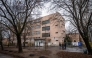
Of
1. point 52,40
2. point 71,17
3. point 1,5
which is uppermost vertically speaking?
point 1,5

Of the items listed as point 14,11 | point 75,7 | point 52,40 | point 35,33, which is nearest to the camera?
point 75,7

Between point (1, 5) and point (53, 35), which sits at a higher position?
point (1, 5)

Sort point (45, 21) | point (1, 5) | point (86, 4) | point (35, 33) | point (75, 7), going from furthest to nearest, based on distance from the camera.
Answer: point (35, 33), point (45, 21), point (1, 5), point (75, 7), point (86, 4)

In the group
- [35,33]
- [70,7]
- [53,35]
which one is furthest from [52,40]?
[70,7]

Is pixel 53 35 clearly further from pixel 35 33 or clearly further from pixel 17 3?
pixel 17 3

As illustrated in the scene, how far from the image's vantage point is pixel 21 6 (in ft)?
68.6

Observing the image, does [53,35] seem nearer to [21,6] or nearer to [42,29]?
[42,29]

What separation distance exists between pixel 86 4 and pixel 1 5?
14.5 metres

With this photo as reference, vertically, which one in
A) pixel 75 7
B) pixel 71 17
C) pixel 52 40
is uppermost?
pixel 75 7

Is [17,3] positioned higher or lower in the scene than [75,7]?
higher

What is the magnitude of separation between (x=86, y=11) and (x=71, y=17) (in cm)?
238

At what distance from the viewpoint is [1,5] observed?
65.1ft

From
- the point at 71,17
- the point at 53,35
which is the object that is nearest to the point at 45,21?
the point at 53,35

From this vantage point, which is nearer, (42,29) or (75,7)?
(75,7)
